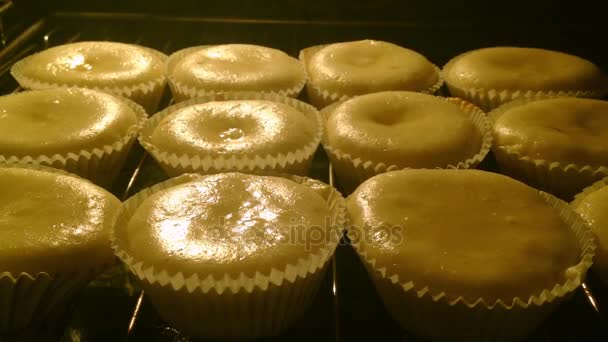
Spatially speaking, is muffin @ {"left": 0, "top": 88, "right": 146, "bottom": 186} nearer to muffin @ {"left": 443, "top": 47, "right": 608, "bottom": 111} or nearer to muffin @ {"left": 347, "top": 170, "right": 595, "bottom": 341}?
muffin @ {"left": 347, "top": 170, "right": 595, "bottom": 341}

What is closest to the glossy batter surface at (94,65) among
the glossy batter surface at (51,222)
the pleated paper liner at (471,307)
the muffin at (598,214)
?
the glossy batter surface at (51,222)

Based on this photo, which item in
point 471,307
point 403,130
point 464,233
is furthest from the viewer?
point 403,130

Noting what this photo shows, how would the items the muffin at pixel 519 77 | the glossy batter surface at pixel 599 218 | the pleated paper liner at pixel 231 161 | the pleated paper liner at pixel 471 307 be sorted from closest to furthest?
the pleated paper liner at pixel 471 307 < the glossy batter surface at pixel 599 218 < the pleated paper liner at pixel 231 161 < the muffin at pixel 519 77

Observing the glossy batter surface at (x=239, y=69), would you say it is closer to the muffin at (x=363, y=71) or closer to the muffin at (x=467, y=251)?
the muffin at (x=363, y=71)

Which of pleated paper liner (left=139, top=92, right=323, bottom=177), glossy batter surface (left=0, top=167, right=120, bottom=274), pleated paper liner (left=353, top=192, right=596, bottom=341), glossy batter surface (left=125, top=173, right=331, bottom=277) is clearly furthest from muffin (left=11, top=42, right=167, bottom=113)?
pleated paper liner (left=353, top=192, right=596, bottom=341)

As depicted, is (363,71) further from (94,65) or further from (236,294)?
(236,294)

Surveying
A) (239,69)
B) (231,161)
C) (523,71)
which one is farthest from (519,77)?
(231,161)
